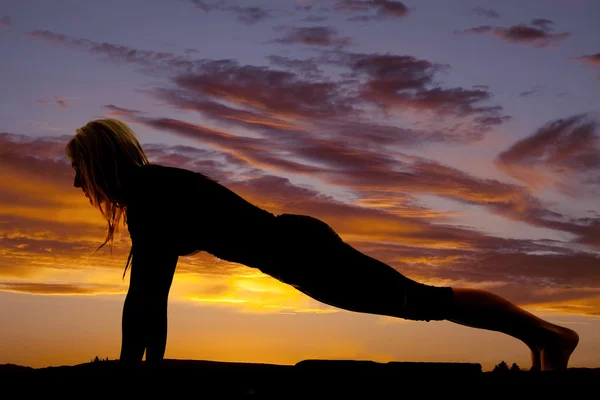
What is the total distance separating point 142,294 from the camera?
176 inches

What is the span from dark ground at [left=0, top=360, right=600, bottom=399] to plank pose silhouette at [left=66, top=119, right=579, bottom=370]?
760mm

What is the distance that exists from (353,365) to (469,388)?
1.94ft

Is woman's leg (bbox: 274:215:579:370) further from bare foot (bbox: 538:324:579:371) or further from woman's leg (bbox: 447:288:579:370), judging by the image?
bare foot (bbox: 538:324:579:371)

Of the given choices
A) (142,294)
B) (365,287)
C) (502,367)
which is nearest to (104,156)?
(142,294)

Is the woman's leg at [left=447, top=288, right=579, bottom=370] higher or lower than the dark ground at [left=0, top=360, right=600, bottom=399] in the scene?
higher

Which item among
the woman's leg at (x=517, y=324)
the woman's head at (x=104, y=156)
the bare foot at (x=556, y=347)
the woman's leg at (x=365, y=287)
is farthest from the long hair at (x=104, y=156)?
the bare foot at (x=556, y=347)

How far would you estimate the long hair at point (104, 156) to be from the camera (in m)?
4.72

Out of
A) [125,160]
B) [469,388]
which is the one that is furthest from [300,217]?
[469,388]

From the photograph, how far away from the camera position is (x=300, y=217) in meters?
4.65

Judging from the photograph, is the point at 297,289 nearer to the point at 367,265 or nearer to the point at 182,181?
the point at 367,265

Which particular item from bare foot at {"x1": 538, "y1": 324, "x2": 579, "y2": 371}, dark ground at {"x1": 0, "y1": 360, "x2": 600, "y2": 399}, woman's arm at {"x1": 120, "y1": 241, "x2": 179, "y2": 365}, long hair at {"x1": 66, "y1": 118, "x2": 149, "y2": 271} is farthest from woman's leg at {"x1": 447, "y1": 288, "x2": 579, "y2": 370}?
long hair at {"x1": 66, "y1": 118, "x2": 149, "y2": 271}

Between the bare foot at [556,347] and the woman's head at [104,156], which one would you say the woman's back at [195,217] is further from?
the bare foot at [556,347]

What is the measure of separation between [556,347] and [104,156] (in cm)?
352

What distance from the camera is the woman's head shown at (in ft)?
15.5
